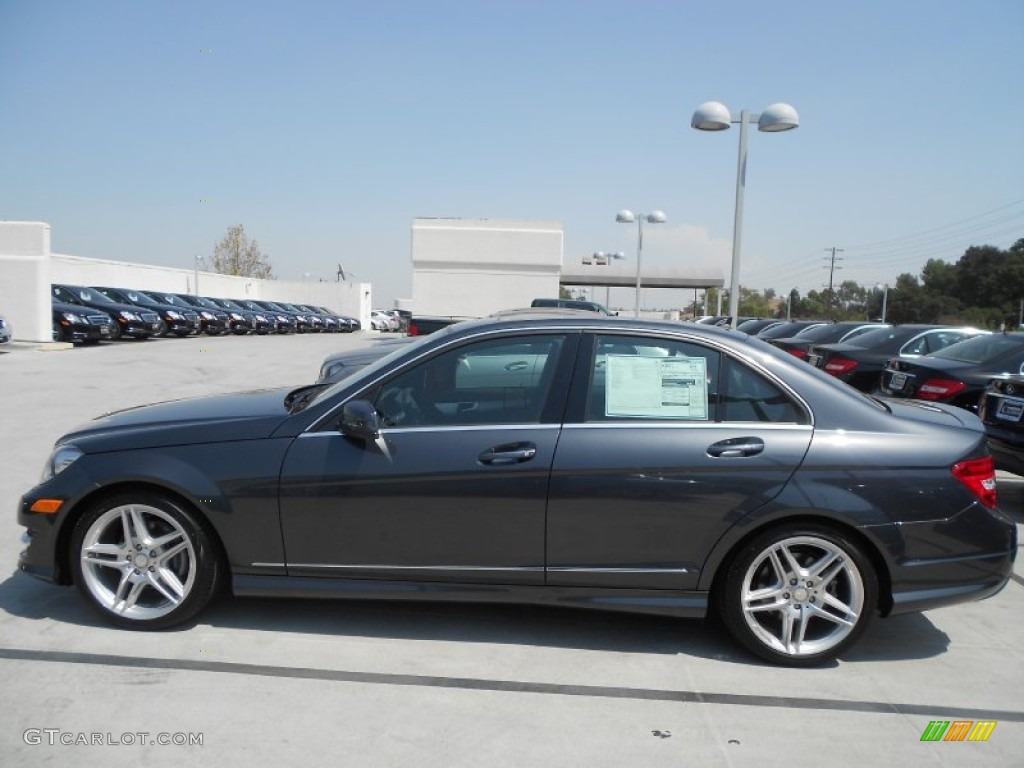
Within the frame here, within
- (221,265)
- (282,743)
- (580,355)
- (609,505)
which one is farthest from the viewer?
(221,265)

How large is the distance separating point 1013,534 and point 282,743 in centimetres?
333

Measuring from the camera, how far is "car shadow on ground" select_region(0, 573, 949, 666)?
3.86 m

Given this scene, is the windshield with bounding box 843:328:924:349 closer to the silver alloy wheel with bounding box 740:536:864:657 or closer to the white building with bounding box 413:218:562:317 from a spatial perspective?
the silver alloy wheel with bounding box 740:536:864:657

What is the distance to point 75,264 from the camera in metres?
31.4

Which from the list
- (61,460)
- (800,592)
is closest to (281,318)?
(61,460)

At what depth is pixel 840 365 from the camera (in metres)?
11.0

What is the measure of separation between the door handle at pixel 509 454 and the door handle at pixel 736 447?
0.82 m

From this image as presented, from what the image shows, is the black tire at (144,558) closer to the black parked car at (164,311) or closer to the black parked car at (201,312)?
the black parked car at (164,311)

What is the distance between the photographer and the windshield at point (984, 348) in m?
8.14

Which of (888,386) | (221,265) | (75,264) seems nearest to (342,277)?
(221,265)

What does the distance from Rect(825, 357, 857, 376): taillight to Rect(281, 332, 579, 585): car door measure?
8302 millimetres

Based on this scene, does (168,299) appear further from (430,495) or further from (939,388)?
(430,495)

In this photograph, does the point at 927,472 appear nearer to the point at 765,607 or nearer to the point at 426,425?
the point at 765,607

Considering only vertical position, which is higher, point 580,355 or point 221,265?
point 221,265
